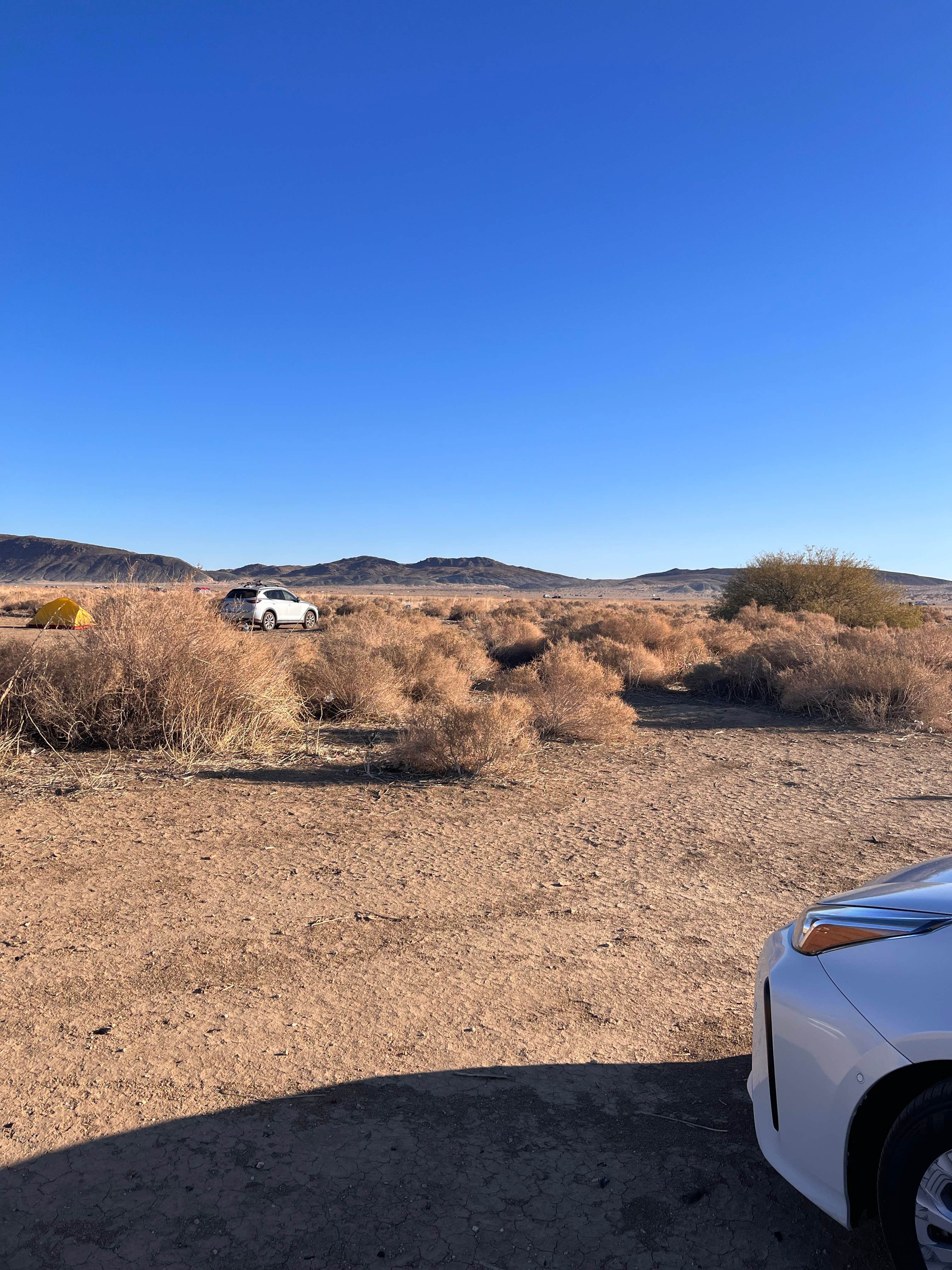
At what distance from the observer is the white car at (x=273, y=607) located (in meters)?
25.7

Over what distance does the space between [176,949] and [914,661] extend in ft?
36.7

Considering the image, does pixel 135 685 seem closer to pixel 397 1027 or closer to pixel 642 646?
pixel 397 1027

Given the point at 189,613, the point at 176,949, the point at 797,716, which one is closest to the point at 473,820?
the point at 176,949

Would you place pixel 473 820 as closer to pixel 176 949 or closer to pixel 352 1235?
pixel 176 949

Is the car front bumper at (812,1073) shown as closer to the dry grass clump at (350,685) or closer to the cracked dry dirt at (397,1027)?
the cracked dry dirt at (397,1027)

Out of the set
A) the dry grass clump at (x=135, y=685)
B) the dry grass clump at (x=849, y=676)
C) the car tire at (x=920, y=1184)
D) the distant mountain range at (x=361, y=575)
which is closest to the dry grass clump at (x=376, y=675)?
the dry grass clump at (x=135, y=685)

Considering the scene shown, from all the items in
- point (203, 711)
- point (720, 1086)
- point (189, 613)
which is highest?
point (189, 613)

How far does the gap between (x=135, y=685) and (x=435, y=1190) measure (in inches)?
271

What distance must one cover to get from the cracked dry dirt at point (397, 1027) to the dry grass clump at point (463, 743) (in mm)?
963

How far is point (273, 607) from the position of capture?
1072 inches

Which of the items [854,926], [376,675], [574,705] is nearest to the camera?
[854,926]

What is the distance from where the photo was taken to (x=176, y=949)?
4133 mm

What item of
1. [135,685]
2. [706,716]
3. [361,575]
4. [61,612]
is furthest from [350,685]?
[361,575]

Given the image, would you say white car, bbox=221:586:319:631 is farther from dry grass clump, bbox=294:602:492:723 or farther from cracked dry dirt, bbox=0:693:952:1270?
cracked dry dirt, bbox=0:693:952:1270
